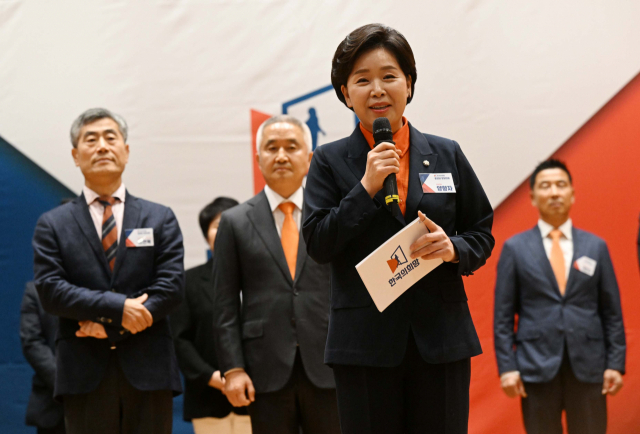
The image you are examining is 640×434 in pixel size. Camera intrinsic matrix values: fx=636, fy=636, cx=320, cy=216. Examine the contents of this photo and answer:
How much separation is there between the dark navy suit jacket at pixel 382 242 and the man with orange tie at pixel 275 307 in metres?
1.05

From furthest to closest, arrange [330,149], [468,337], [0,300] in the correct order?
→ [0,300] → [330,149] → [468,337]

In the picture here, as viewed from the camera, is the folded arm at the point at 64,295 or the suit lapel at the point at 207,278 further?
the suit lapel at the point at 207,278

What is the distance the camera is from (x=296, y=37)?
4.06m

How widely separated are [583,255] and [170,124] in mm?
2629

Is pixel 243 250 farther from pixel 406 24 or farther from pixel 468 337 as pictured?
pixel 406 24

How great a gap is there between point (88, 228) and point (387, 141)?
1.76 metres

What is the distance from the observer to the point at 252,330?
8.38ft

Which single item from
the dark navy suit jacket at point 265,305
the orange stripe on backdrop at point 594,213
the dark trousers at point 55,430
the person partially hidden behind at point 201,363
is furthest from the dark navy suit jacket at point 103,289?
the orange stripe on backdrop at point 594,213

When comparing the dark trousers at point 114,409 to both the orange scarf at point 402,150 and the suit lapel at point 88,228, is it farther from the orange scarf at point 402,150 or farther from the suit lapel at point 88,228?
the orange scarf at point 402,150

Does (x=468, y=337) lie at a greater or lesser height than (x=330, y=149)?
lesser

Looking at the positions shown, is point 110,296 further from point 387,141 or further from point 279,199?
point 387,141

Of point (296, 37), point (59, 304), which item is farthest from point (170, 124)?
point (59, 304)

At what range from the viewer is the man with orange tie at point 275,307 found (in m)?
2.46

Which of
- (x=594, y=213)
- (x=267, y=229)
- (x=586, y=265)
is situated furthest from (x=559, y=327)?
(x=267, y=229)
